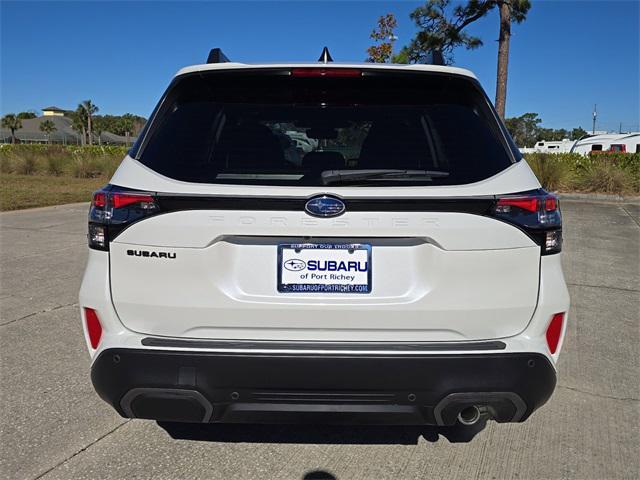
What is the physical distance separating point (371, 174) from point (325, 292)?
1.57ft

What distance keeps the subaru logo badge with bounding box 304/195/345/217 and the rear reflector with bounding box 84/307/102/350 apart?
37.2 inches

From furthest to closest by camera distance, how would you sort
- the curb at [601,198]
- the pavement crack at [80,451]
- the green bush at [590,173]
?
the green bush at [590,173], the curb at [601,198], the pavement crack at [80,451]

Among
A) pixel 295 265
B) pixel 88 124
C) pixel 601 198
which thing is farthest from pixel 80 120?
pixel 295 265

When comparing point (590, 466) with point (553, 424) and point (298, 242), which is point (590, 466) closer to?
point (553, 424)

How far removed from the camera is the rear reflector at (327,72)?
2.33 meters

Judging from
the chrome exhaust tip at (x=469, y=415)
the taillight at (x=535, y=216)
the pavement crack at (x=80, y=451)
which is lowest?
the pavement crack at (x=80, y=451)

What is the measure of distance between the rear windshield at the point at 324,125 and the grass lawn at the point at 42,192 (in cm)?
1122

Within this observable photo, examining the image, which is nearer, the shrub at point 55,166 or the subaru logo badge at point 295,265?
the subaru logo badge at point 295,265

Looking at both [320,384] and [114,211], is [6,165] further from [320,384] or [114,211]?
[320,384]

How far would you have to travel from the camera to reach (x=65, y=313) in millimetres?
4793

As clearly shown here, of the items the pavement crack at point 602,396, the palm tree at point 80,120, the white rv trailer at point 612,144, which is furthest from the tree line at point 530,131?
the pavement crack at point 602,396

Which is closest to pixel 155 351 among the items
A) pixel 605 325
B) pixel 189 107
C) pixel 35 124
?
pixel 189 107

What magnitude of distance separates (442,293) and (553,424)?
1521 millimetres

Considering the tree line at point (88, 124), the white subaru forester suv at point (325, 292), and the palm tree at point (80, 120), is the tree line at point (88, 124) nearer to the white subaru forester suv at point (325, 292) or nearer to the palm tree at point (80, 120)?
the palm tree at point (80, 120)
